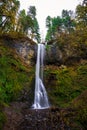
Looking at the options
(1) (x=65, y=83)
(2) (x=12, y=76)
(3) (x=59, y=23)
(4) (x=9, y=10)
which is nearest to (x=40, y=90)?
(1) (x=65, y=83)

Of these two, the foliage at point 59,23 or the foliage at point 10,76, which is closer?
the foliage at point 10,76

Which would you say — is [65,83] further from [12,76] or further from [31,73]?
[12,76]

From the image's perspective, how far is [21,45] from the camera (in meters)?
32.1

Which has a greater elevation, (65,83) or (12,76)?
(12,76)

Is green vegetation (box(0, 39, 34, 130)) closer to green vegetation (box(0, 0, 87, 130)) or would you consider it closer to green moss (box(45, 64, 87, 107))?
green vegetation (box(0, 0, 87, 130))

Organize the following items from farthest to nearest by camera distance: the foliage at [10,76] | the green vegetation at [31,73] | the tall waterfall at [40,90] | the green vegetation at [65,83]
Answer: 1. the green vegetation at [65,83]
2. the tall waterfall at [40,90]
3. the green vegetation at [31,73]
4. the foliage at [10,76]

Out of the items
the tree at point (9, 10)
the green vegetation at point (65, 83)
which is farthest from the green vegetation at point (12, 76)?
the tree at point (9, 10)

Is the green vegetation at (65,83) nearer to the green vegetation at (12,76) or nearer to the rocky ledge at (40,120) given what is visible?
the green vegetation at (12,76)

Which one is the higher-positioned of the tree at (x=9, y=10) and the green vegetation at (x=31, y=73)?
the tree at (x=9, y=10)

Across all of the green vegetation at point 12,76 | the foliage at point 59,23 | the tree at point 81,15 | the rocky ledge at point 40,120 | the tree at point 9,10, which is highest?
the foliage at point 59,23

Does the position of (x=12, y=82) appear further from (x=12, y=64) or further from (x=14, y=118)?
(x=14, y=118)

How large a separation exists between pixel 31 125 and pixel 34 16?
47.2m

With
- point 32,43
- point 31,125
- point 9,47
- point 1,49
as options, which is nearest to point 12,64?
point 1,49

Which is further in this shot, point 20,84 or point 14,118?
point 20,84
